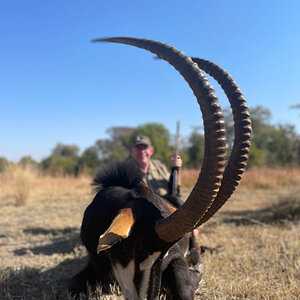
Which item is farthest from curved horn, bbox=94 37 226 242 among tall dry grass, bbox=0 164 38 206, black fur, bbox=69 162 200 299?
tall dry grass, bbox=0 164 38 206

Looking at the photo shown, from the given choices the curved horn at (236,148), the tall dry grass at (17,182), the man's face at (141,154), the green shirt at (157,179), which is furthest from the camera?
the tall dry grass at (17,182)

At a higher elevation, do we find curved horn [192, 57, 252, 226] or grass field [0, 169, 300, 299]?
curved horn [192, 57, 252, 226]

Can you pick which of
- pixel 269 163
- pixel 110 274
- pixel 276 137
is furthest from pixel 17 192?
pixel 276 137

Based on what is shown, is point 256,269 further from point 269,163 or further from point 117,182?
point 269,163

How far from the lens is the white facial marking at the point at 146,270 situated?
7.83 feet

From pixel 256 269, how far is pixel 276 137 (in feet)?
93.9

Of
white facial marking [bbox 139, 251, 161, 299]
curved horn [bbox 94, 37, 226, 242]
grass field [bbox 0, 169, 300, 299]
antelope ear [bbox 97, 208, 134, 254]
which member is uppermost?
curved horn [bbox 94, 37, 226, 242]

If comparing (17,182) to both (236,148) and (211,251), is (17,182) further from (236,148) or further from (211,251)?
(236,148)

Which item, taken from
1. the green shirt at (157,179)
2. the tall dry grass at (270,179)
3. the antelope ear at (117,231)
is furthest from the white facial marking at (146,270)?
the tall dry grass at (270,179)

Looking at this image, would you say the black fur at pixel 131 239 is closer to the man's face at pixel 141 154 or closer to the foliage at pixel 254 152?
the man's face at pixel 141 154

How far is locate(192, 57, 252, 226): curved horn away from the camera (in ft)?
8.57

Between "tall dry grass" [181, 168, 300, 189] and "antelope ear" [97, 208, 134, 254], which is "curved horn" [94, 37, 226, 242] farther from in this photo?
"tall dry grass" [181, 168, 300, 189]

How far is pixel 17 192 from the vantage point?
1113 centimetres

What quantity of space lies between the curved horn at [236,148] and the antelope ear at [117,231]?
558 mm
